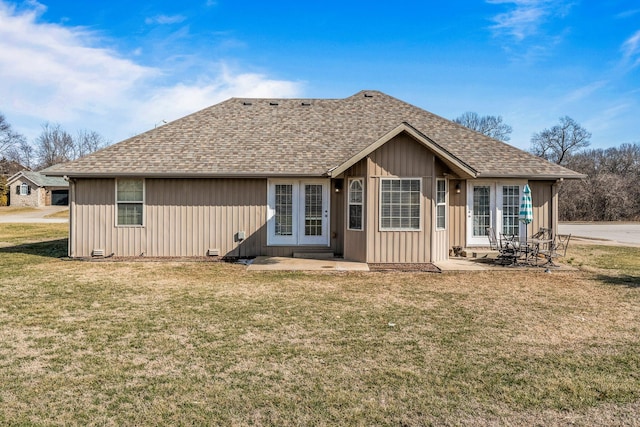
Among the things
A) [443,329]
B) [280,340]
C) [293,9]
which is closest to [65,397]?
[280,340]

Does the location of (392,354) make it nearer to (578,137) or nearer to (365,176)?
(365,176)

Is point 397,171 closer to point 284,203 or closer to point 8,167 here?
point 284,203

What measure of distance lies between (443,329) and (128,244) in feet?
34.2

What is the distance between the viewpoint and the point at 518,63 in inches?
649

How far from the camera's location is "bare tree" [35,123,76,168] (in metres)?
68.9

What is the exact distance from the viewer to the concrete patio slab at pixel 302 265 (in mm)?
10484

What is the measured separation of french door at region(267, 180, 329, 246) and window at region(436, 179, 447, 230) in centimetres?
334

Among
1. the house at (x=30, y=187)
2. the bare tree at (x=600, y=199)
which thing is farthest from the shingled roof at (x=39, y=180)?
the bare tree at (x=600, y=199)

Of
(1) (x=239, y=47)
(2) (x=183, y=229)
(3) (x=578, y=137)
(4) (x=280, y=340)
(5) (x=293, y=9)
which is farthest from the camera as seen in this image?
(3) (x=578, y=137)

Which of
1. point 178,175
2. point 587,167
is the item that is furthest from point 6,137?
point 587,167

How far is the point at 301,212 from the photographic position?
12797mm

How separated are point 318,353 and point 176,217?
9.22m

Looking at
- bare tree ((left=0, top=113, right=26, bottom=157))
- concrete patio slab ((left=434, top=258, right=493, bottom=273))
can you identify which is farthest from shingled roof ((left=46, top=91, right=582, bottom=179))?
bare tree ((left=0, top=113, right=26, bottom=157))

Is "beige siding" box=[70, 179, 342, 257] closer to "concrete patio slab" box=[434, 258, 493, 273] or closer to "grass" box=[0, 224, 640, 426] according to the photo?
"grass" box=[0, 224, 640, 426]
